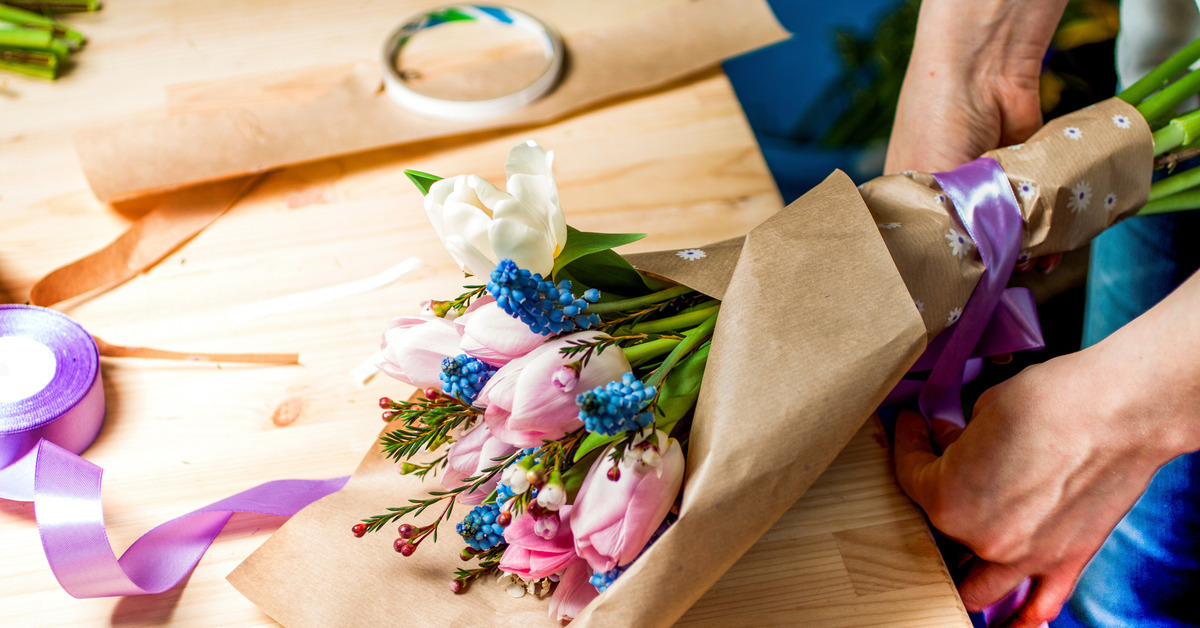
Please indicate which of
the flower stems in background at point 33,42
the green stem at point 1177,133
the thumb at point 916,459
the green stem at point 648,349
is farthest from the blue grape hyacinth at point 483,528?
the flower stems in background at point 33,42

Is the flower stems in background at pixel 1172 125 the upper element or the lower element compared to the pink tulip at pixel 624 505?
upper

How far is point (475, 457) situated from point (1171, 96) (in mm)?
534

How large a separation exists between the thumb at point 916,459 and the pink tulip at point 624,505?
0.20m

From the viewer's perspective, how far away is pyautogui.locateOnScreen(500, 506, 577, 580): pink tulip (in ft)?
1.22

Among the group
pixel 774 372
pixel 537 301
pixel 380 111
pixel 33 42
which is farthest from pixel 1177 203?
pixel 33 42

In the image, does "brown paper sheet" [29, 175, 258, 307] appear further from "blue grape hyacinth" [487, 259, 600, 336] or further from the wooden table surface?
"blue grape hyacinth" [487, 259, 600, 336]

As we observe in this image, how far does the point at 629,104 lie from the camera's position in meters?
0.75

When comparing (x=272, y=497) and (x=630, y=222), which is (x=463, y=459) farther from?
(x=630, y=222)

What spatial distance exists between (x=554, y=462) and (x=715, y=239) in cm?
32

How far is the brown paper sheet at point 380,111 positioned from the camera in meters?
0.65

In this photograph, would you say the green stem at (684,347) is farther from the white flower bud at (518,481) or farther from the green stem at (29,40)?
the green stem at (29,40)

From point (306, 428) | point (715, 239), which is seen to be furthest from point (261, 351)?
point (715, 239)

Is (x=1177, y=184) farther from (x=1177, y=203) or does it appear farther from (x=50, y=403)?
(x=50, y=403)

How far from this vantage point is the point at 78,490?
0.43 m
